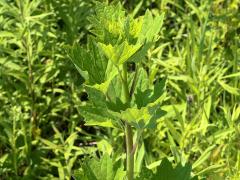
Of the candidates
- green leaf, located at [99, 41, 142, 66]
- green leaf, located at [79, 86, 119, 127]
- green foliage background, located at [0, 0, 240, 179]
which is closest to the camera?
green leaf, located at [99, 41, 142, 66]

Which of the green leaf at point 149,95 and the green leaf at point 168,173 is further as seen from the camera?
the green leaf at point 168,173

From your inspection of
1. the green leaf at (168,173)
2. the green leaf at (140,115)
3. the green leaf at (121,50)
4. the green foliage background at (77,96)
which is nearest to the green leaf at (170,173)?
the green leaf at (168,173)

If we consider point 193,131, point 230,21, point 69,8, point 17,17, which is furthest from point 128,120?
point 230,21

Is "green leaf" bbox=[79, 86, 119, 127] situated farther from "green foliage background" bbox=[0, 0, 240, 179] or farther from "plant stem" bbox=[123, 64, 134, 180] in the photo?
"green foliage background" bbox=[0, 0, 240, 179]

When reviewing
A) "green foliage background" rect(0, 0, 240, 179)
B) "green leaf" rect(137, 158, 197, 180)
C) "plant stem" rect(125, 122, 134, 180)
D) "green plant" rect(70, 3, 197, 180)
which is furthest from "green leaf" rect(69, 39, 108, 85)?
"green foliage background" rect(0, 0, 240, 179)

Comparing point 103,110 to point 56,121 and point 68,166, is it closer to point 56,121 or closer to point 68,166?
point 68,166

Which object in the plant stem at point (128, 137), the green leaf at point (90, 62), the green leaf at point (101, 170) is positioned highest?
the green leaf at point (90, 62)

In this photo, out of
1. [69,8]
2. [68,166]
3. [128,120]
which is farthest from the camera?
[69,8]

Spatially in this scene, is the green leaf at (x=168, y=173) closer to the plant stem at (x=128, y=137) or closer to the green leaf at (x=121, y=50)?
the plant stem at (x=128, y=137)
